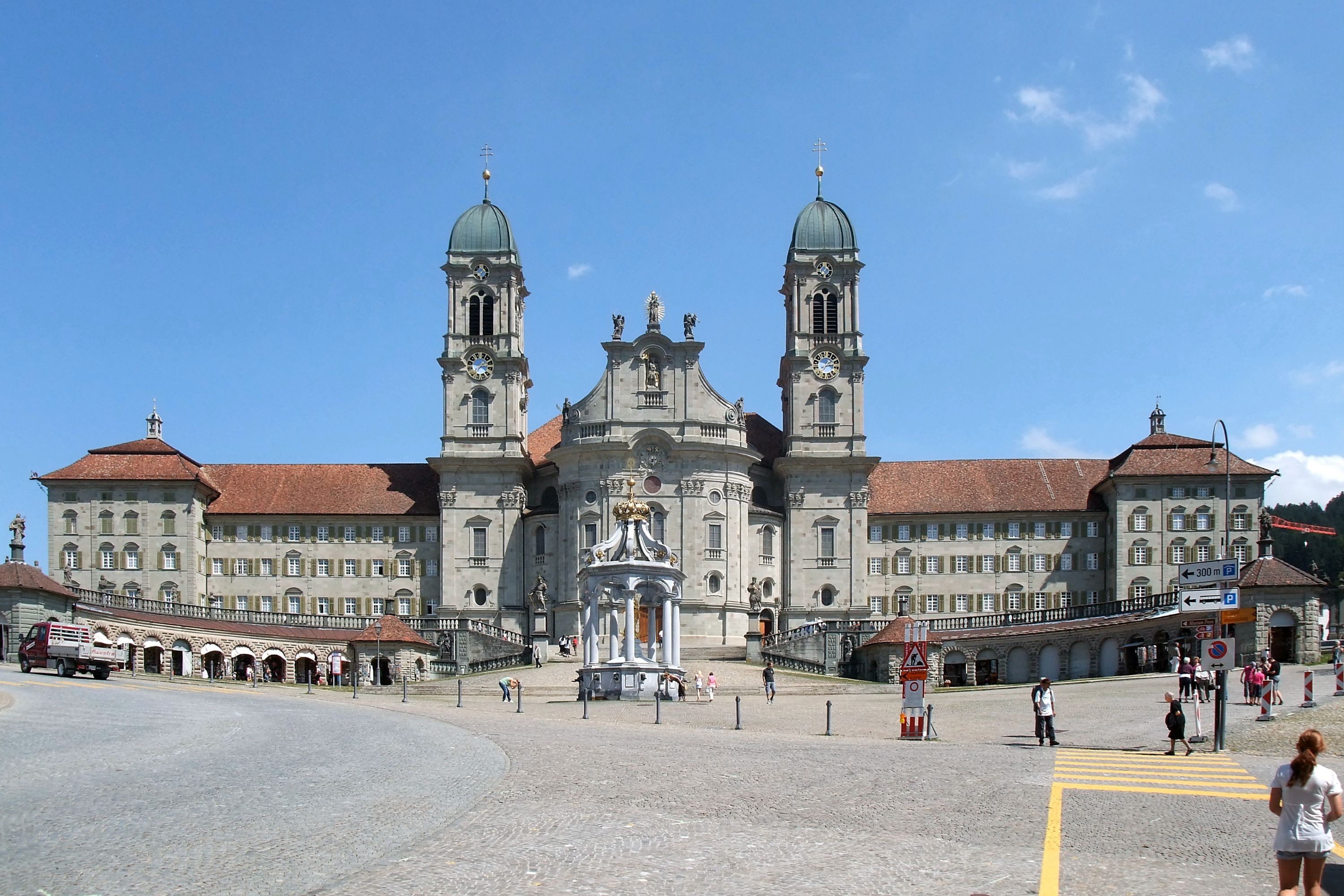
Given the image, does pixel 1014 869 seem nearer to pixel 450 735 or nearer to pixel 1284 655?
pixel 450 735

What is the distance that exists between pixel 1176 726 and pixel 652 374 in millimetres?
62494

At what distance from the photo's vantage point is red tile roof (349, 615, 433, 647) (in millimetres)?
76938

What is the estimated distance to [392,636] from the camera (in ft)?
253

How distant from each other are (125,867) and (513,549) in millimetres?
78208

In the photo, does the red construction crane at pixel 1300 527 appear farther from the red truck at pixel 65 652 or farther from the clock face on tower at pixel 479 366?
the red truck at pixel 65 652

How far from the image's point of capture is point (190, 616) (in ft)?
265

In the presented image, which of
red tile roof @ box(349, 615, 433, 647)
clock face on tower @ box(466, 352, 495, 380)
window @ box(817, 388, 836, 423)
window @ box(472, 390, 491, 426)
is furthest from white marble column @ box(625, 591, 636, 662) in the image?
clock face on tower @ box(466, 352, 495, 380)

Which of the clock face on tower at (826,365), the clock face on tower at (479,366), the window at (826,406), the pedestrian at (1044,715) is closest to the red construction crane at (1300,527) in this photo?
the window at (826,406)

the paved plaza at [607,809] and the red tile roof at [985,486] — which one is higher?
the red tile roof at [985,486]

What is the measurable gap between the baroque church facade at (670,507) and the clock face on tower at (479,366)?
125mm

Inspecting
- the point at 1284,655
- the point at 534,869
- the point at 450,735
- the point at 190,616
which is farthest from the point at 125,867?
the point at 190,616

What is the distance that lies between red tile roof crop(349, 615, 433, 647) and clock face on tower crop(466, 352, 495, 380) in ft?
71.3

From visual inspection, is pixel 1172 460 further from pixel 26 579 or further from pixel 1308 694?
pixel 26 579

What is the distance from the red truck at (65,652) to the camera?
5766cm
